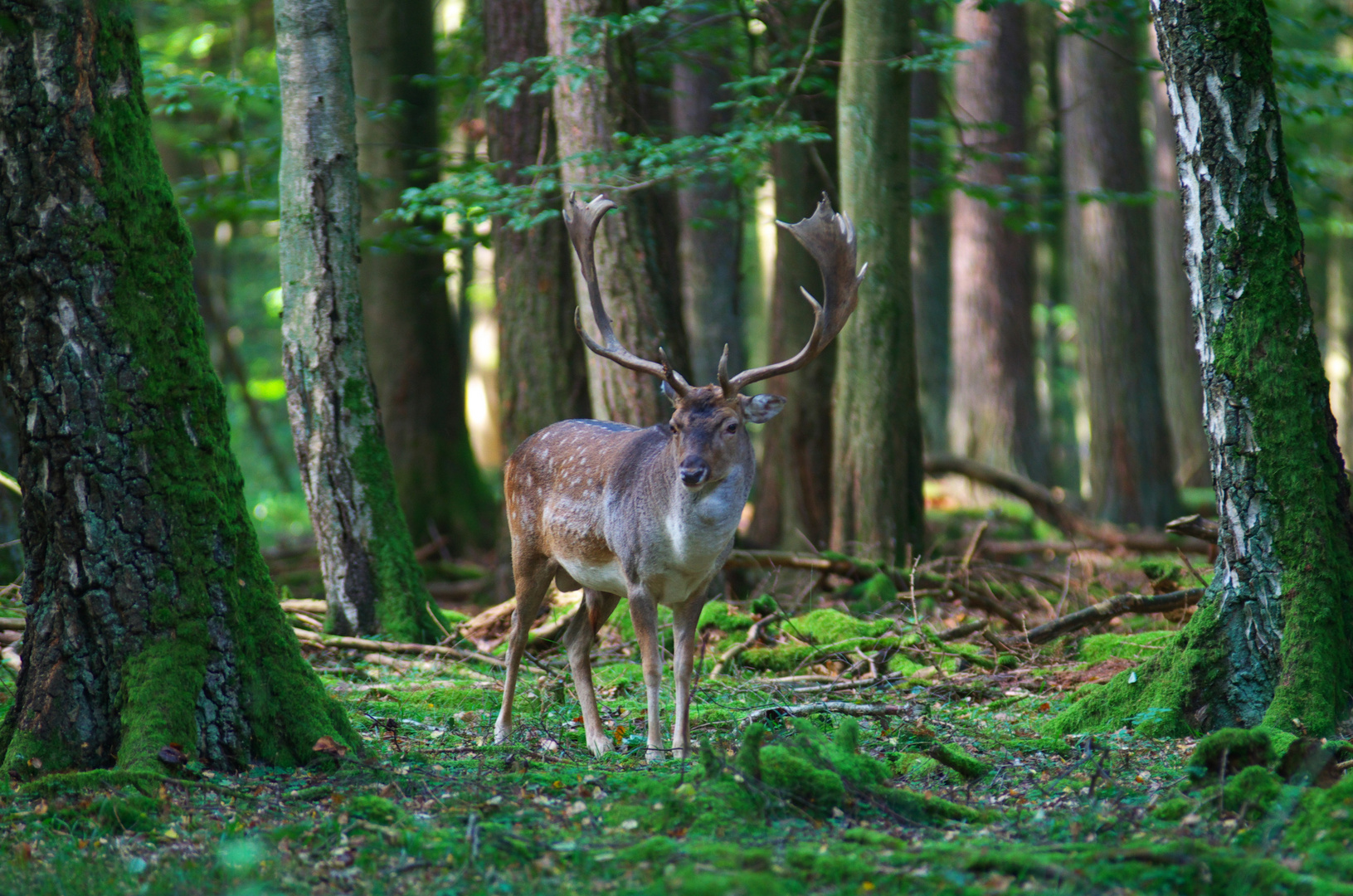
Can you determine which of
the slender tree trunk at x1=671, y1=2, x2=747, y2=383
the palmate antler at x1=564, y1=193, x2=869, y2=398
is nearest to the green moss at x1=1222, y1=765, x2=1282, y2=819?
the palmate antler at x1=564, y1=193, x2=869, y2=398

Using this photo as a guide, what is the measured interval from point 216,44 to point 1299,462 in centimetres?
1597

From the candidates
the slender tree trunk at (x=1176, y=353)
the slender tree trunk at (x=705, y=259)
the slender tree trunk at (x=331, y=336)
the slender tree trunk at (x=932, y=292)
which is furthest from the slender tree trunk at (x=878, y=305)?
the slender tree trunk at (x=1176, y=353)

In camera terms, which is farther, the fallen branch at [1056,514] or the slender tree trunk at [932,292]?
the slender tree trunk at [932,292]

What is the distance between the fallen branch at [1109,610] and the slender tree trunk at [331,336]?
13.8 feet

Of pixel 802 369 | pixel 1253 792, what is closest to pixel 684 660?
pixel 1253 792

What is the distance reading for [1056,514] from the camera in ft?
42.0

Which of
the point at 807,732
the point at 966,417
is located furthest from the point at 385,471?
the point at 966,417

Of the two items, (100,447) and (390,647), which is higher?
(100,447)

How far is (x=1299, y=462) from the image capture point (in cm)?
539

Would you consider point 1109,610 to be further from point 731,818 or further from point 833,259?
point 731,818

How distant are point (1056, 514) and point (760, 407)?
24.8ft

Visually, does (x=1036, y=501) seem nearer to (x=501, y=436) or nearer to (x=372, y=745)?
(x=501, y=436)

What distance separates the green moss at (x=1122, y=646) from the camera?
23.7 feet

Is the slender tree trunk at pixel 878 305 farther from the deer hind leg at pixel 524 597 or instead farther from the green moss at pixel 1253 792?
the green moss at pixel 1253 792
